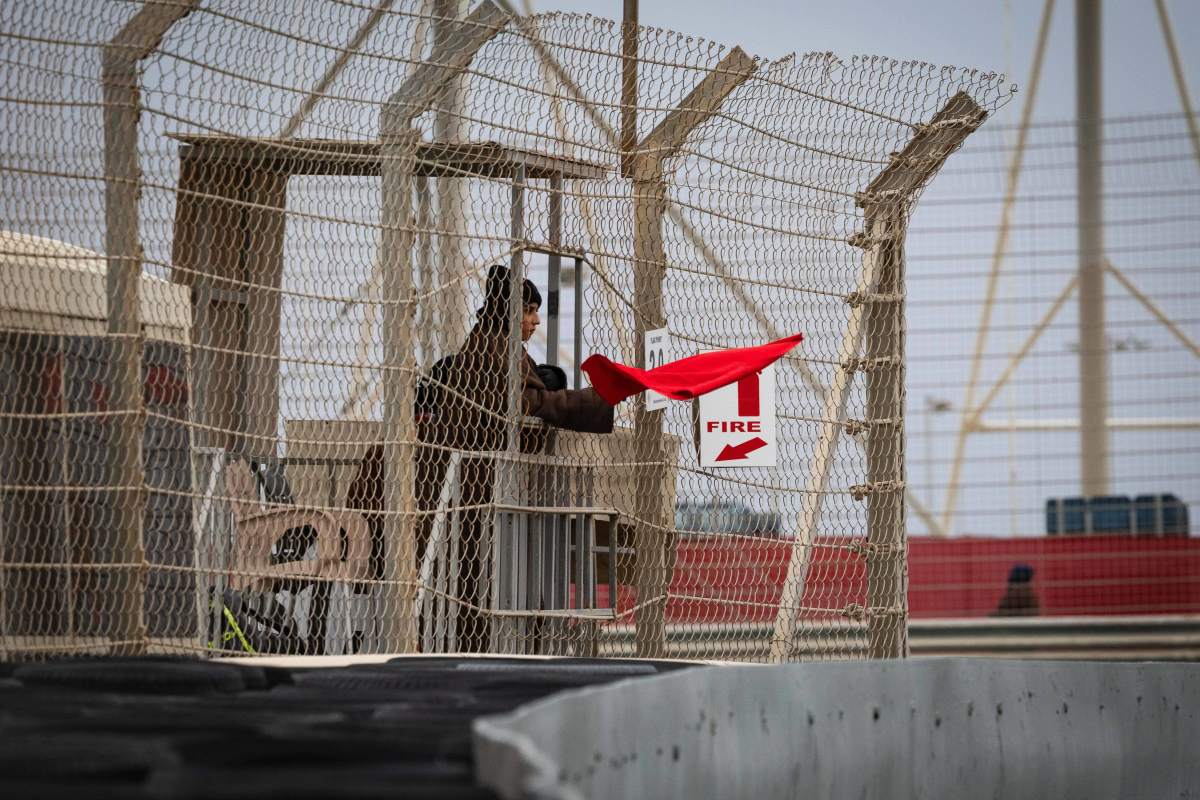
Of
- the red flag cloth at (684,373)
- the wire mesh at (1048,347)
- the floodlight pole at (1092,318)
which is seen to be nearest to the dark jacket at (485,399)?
the red flag cloth at (684,373)

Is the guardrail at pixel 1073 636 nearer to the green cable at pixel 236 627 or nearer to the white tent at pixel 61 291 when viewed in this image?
the green cable at pixel 236 627

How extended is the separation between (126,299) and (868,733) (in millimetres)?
2487

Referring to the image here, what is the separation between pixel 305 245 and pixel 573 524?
1.52m

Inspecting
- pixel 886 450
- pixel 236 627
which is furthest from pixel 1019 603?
pixel 236 627

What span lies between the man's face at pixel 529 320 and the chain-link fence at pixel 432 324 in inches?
0.5

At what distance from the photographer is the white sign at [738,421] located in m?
5.54

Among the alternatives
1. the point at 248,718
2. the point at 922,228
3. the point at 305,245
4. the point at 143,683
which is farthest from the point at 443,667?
the point at 922,228

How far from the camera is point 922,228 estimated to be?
10.4m

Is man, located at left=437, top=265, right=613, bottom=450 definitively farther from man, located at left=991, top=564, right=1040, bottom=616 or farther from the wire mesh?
man, located at left=991, top=564, right=1040, bottom=616

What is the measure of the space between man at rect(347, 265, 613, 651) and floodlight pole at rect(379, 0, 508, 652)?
0.10 m

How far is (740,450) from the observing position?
5.53m

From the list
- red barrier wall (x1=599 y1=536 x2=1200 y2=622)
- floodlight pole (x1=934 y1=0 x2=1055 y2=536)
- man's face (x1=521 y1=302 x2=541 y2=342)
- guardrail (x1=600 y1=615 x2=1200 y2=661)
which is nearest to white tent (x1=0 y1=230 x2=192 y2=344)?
man's face (x1=521 y1=302 x2=541 y2=342)

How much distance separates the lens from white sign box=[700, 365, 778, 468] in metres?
5.54

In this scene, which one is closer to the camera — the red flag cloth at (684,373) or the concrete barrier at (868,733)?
the concrete barrier at (868,733)
